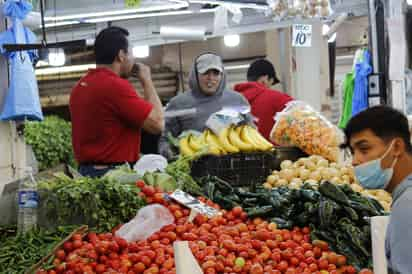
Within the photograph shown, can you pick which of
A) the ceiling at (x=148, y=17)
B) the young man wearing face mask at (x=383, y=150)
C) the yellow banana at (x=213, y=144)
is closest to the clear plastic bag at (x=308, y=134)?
the yellow banana at (x=213, y=144)

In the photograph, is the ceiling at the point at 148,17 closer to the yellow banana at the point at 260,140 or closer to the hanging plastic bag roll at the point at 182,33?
the hanging plastic bag roll at the point at 182,33

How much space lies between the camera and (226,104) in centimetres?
676

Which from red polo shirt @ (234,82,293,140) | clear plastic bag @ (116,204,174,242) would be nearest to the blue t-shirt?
clear plastic bag @ (116,204,174,242)

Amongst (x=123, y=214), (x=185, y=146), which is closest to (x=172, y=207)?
(x=123, y=214)

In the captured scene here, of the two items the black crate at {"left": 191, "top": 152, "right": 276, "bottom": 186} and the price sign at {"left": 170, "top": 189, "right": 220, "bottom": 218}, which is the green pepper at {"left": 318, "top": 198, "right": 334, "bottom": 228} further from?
the black crate at {"left": 191, "top": 152, "right": 276, "bottom": 186}

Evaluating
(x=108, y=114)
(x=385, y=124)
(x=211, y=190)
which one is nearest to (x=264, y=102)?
(x=108, y=114)

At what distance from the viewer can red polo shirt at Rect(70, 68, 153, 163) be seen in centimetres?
519

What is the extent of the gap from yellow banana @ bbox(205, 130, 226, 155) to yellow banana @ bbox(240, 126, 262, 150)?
0.69ft

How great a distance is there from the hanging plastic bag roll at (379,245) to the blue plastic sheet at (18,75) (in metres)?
3.34

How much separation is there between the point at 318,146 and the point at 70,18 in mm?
4481

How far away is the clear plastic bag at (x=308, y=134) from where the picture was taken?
6.52m

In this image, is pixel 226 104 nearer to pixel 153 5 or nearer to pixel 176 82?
Result: pixel 153 5

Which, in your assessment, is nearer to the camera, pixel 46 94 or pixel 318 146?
pixel 318 146

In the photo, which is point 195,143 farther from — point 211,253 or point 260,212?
point 211,253
